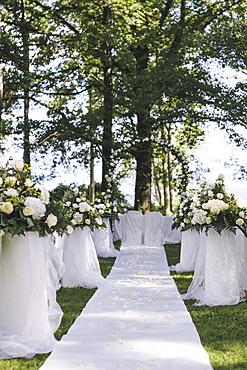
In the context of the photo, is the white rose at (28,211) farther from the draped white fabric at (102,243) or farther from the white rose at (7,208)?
the draped white fabric at (102,243)

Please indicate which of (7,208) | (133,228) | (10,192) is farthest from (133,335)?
(133,228)

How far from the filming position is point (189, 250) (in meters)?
10.9

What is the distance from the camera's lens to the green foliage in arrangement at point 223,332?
4.30 m

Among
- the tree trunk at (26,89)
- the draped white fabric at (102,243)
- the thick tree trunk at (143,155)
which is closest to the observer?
the draped white fabric at (102,243)

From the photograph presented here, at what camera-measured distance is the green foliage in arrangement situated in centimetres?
430

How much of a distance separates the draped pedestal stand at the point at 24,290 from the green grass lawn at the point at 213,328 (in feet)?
1.25

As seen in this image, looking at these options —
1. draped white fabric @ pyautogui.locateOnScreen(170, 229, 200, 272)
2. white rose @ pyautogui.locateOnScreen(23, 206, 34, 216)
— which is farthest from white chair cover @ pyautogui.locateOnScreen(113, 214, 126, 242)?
white rose @ pyautogui.locateOnScreen(23, 206, 34, 216)

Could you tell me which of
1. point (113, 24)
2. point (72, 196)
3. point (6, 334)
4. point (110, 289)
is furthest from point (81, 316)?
point (113, 24)

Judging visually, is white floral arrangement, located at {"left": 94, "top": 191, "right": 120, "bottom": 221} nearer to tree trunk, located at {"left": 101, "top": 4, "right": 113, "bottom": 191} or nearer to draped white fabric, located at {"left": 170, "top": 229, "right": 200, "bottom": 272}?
tree trunk, located at {"left": 101, "top": 4, "right": 113, "bottom": 191}

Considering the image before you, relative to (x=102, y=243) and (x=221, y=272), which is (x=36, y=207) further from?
(x=102, y=243)

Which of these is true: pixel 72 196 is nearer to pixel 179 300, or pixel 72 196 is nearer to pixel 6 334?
pixel 179 300

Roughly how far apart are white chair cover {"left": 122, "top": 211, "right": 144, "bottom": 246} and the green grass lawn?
8.97 metres

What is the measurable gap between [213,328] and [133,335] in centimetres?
109

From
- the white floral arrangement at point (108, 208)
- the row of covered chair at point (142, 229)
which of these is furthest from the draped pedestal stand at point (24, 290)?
the row of covered chair at point (142, 229)
